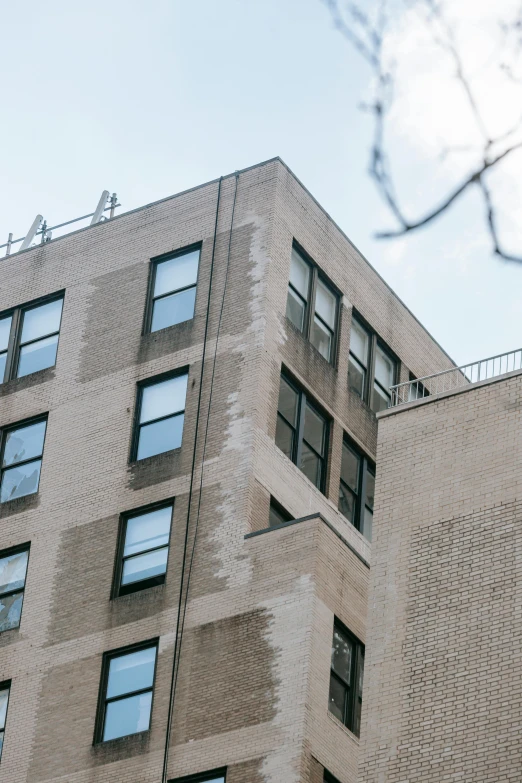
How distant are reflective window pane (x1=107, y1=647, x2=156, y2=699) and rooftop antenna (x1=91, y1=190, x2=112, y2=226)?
1319 cm

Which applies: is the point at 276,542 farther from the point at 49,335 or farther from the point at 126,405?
the point at 49,335

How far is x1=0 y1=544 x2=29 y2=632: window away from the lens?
3316cm

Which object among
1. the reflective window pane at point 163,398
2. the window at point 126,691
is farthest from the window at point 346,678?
the reflective window pane at point 163,398

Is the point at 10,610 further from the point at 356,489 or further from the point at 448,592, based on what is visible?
the point at 448,592

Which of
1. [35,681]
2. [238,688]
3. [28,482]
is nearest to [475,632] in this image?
[238,688]

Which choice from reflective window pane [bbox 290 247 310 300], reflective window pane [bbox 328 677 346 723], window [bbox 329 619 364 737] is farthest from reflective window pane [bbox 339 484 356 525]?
reflective window pane [bbox 328 677 346 723]

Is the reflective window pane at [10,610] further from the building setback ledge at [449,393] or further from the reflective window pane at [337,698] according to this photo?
the building setback ledge at [449,393]

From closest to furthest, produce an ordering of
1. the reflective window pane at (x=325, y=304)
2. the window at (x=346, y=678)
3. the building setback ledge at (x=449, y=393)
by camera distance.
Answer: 1. the building setback ledge at (x=449, y=393)
2. the window at (x=346, y=678)
3. the reflective window pane at (x=325, y=304)

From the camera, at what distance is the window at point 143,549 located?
104 ft

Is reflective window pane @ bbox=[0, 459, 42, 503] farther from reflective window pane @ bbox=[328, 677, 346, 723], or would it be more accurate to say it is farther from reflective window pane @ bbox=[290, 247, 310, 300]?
reflective window pane @ bbox=[328, 677, 346, 723]

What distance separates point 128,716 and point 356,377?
445 inches

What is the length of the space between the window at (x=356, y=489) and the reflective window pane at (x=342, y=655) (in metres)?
5.52

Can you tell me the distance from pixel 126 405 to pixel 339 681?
28.4 feet

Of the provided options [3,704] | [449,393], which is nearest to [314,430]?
[449,393]
